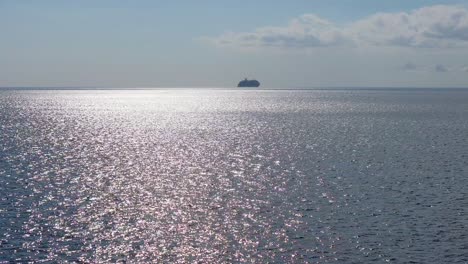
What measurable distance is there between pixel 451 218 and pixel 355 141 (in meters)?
56.6

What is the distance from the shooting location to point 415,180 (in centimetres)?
5684

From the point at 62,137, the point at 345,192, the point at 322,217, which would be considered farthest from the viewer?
the point at 62,137

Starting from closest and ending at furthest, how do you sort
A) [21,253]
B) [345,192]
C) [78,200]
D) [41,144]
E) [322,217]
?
[21,253], [322,217], [78,200], [345,192], [41,144]

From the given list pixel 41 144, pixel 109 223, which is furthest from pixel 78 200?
pixel 41 144

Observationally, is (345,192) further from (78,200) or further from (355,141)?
(355,141)

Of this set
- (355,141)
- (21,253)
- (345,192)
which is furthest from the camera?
(355,141)

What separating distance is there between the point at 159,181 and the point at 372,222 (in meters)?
24.2

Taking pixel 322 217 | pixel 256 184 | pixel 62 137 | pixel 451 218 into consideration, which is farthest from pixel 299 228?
pixel 62 137

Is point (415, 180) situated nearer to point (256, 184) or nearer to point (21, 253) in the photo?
point (256, 184)

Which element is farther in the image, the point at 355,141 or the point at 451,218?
the point at 355,141

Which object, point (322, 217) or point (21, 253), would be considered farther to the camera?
point (322, 217)

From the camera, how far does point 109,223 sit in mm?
38906

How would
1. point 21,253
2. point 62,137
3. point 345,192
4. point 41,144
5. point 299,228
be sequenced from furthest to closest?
point 62,137 → point 41,144 → point 345,192 → point 299,228 → point 21,253

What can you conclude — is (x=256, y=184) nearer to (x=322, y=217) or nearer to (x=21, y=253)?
(x=322, y=217)
